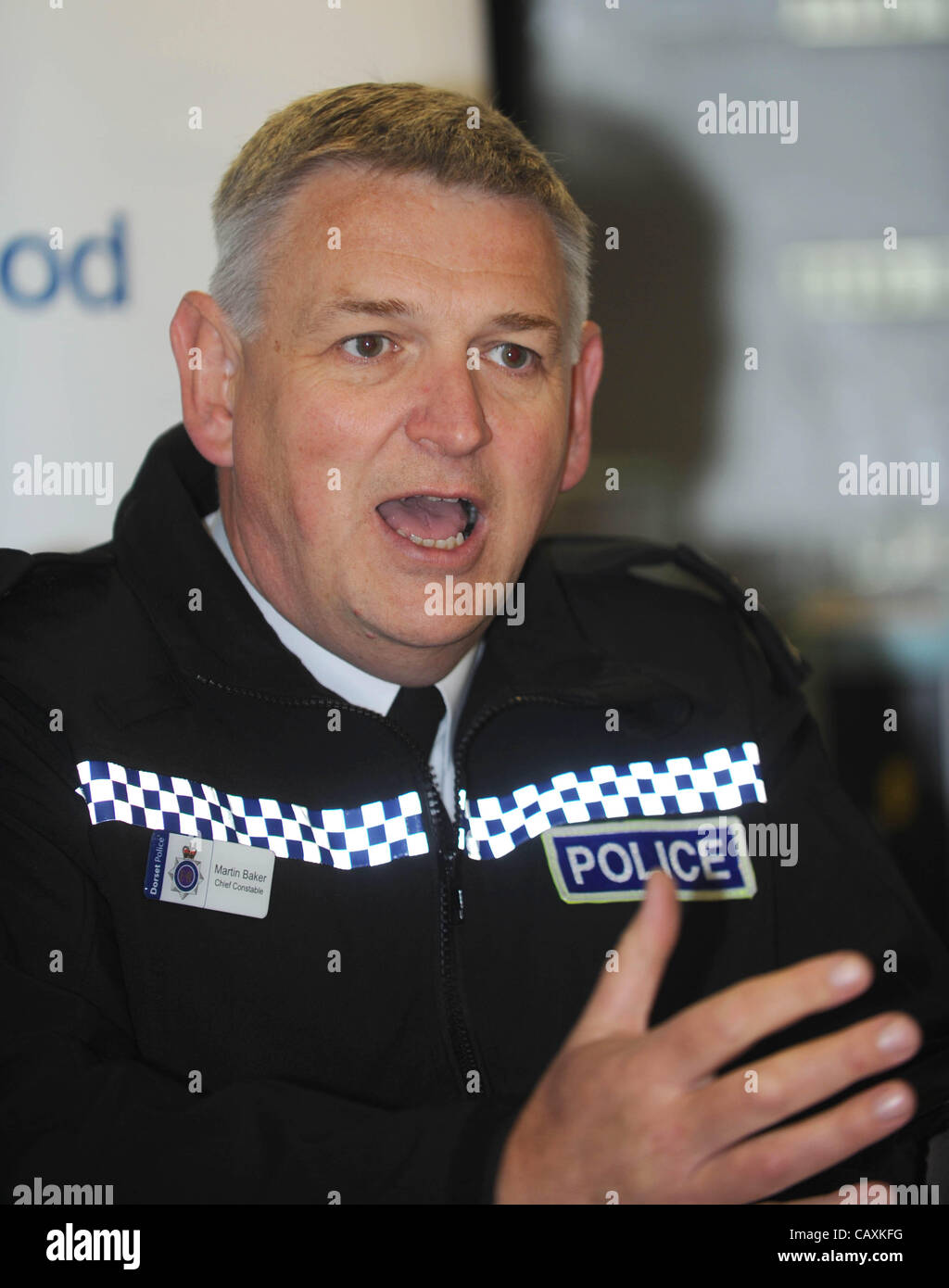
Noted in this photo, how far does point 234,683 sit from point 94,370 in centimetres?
59

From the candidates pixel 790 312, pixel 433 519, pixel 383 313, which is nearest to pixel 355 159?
pixel 383 313

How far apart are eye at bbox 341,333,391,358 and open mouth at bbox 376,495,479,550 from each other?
0.12 meters

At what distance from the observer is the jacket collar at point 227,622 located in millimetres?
1087

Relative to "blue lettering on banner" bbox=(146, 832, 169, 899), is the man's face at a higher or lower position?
higher

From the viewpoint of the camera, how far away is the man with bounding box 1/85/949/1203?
101 cm

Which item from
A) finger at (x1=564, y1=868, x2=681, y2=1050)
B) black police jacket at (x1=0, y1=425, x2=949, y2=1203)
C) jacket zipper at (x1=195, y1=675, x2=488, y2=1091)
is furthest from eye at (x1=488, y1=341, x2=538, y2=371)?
finger at (x1=564, y1=868, x2=681, y2=1050)

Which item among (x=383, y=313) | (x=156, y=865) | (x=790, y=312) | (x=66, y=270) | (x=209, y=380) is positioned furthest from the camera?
(x=790, y=312)

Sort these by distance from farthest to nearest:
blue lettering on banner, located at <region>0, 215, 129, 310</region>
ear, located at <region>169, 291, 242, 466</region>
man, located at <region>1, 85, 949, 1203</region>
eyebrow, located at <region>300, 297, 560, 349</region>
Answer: blue lettering on banner, located at <region>0, 215, 129, 310</region>
ear, located at <region>169, 291, 242, 466</region>
eyebrow, located at <region>300, 297, 560, 349</region>
man, located at <region>1, 85, 949, 1203</region>

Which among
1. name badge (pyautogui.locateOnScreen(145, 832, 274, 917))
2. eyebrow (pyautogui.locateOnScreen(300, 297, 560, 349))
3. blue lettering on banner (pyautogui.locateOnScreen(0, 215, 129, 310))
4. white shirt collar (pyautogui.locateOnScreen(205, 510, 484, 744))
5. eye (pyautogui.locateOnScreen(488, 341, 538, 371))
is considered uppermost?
blue lettering on banner (pyautogui.locateOnScreen(0, 215, 129, 310))

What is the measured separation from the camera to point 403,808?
3.57ft

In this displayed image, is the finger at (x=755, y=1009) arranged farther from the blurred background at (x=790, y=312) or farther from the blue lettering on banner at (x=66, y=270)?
the blurred background at (x=790, y=312)

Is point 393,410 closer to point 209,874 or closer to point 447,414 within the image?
point 447,414

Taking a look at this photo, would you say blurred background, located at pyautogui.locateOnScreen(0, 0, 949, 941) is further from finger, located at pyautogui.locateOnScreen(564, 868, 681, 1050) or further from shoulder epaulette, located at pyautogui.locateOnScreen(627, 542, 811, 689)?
finger, located at pyautogui.locateOnScreen(564, 868, 681, 1050)

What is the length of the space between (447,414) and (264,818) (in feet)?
1.17
